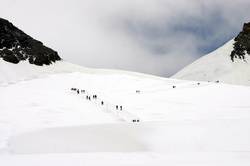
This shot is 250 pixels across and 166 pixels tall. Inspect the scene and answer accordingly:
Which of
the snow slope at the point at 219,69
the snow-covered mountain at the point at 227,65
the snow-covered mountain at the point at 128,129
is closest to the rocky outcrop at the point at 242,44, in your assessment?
the snow-covered mountain at the point at 227,65

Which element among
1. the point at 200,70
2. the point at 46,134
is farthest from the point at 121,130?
the point at 200,70

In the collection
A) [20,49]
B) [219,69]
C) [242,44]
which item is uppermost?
[242,44]

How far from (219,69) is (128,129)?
133m

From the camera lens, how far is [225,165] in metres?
13.0

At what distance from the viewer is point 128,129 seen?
23.2 m

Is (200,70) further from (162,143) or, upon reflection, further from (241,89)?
(162,143)

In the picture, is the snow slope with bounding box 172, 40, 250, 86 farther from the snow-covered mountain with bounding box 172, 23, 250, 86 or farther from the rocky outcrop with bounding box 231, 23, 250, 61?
the rocky outcrop with bounding box 231, 23, 250, 61

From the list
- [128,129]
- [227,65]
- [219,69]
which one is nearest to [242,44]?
[227,65]

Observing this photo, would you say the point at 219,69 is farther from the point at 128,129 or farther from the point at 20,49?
the point at 128,129

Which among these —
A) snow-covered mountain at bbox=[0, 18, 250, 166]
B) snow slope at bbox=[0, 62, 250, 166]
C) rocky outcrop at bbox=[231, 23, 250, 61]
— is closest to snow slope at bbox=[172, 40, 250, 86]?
rocky outcrop at bbox=[231, 23, 250, 61]

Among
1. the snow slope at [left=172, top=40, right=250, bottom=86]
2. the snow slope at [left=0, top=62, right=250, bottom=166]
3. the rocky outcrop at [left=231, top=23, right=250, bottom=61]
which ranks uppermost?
the rocky outcrop at [left=231, top=23, right=250, bottom=61]

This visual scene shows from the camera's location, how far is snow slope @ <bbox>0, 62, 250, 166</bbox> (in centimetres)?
1435

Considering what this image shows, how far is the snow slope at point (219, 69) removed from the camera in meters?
137

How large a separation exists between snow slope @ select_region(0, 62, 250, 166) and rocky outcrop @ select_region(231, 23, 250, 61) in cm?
12325
